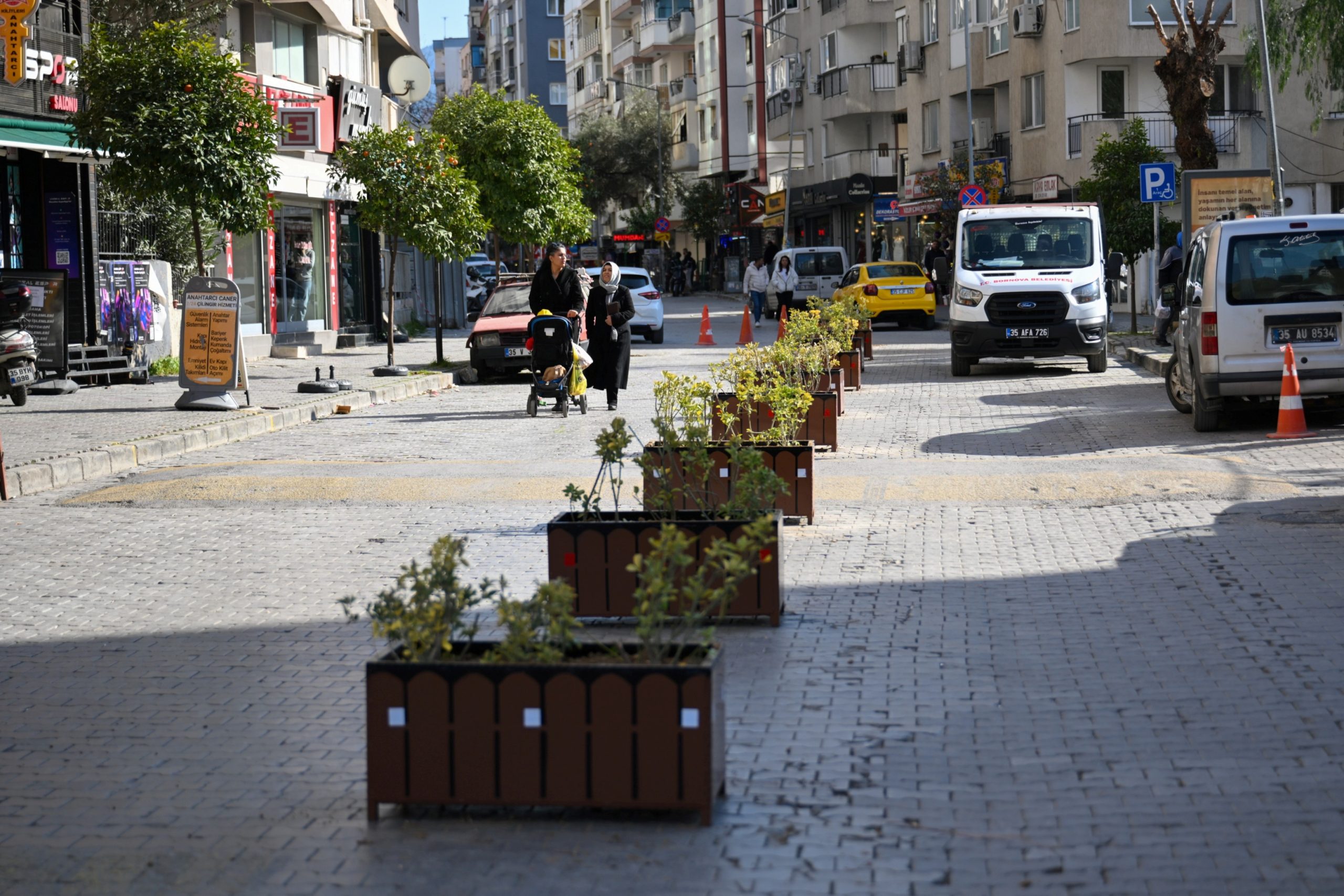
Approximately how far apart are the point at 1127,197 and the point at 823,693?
27.4 metres

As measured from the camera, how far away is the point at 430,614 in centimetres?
491

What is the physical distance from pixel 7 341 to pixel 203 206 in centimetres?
285

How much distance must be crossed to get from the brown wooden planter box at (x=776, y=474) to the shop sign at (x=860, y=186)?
51.4 m

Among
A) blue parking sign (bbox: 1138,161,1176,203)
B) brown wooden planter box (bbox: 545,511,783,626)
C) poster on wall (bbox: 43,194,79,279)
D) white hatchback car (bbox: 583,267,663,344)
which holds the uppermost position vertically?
blue parking sign (bbox: 1138,161,1176,203)

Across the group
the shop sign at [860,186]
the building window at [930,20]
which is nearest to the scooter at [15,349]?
the building window at [930,20]

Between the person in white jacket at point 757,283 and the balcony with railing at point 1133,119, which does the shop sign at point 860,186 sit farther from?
the person in white jacket at point 757,283

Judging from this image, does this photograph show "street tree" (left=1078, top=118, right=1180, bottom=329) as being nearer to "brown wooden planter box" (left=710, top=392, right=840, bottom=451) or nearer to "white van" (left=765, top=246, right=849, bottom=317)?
"white van" (left=765, top=246, right=849, bottom=317)

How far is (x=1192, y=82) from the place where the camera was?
3027 cm

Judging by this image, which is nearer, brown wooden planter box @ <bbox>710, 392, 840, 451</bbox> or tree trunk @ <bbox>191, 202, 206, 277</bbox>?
brown wooden planter box @ <bbox>710, 392, 840, 451</bbox>

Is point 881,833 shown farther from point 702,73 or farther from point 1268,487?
point 702,73

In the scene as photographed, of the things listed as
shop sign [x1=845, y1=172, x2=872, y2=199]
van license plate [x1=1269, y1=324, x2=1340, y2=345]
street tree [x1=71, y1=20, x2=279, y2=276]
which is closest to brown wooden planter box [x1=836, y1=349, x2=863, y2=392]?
van license plate [x1=1269, y1=324, x2=1340, y2=345]

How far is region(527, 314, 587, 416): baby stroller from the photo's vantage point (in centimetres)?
1834

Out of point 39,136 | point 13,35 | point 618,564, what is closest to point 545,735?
point 618,564

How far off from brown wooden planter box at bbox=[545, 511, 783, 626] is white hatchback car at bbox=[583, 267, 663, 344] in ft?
86.5
